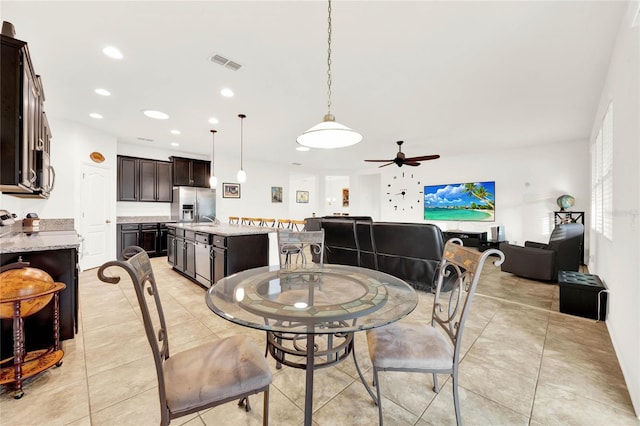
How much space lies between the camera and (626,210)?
1.98 metres

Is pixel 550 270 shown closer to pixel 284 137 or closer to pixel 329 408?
pixel 329 408

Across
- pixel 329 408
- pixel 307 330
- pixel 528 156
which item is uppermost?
pixel 528 156

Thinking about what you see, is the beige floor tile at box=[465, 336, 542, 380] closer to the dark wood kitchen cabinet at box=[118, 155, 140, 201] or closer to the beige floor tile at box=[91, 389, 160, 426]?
the beige floor tile at box=[91, 389, 160, 426]

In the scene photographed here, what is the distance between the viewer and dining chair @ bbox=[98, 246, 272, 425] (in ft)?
3.37

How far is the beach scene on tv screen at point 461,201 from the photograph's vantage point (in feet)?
22.7

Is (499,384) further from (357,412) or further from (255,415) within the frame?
(255,415)

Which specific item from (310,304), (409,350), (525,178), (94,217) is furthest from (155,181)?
(525,178)

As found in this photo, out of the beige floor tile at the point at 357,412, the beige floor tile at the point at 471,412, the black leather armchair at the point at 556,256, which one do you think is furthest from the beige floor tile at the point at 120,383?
the black leather armchair at the point at 556,256

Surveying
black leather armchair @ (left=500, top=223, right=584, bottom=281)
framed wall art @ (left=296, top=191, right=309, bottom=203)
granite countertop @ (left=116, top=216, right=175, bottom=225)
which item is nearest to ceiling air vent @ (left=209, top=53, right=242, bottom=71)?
granite countertop @ (left=116, top=216, right=175, bottom=225)

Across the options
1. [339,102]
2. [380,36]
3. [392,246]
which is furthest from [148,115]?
[392,246]

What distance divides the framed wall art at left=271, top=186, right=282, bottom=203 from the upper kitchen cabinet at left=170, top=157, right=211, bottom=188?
2039 mm

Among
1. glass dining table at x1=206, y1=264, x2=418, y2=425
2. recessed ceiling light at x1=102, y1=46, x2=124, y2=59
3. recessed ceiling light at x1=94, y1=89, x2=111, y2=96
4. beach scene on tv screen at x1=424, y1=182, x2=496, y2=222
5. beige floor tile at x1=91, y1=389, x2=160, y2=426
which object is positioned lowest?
beige floor tile at x1=91, y1=389, x2=160, y2=426

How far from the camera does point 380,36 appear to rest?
7.54 ft

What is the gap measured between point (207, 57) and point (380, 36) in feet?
5.57
